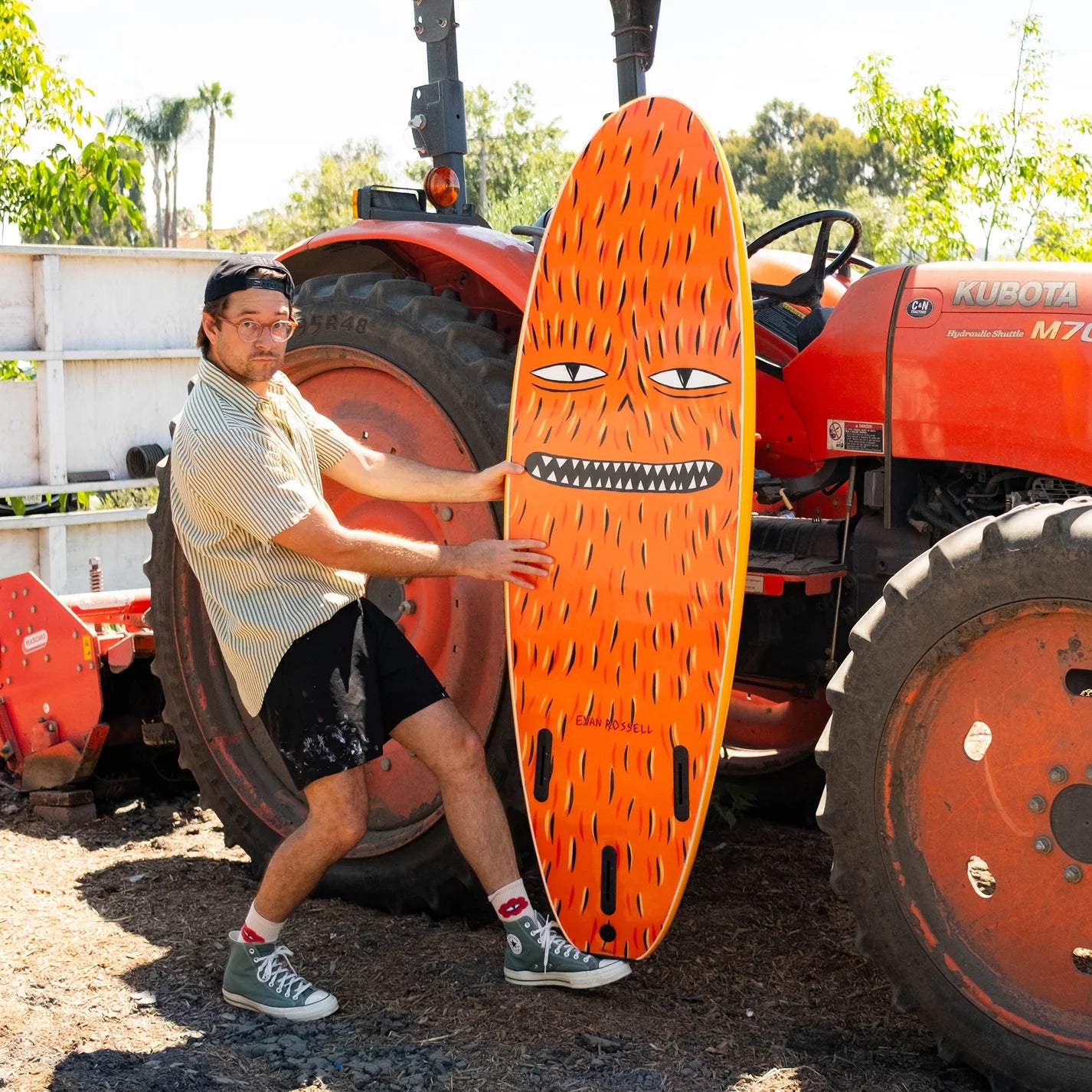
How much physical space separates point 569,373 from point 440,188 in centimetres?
95

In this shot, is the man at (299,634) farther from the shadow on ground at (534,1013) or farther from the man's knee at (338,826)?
the shadow on ground at (534,1013)

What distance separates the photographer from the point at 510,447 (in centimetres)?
328

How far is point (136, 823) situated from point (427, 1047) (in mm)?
1858

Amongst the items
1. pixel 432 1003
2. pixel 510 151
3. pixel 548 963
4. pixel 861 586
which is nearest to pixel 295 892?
pixel 432 1003

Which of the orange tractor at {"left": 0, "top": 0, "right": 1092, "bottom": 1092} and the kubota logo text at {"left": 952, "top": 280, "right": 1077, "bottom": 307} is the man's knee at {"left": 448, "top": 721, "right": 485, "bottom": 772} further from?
the kubota logo text at {"left": 952, "top": 280, "right": 1077, "bottom": 307}

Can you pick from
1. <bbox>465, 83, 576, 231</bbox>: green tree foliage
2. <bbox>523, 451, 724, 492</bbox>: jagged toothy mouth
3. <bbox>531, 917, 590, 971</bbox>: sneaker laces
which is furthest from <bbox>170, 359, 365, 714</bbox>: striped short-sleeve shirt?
<bbox>465, 83, 576, 231</bbox>: green tree foliage

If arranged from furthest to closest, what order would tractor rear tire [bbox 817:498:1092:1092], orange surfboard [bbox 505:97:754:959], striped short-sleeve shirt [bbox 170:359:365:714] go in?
orange surfboard [bbox 505:97:754:959], striped short-sleeve shirt [bbox 170:359:365:714], tractor rear tire [bbox 817:498:1092:1092]

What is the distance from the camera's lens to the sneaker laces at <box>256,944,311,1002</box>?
119 inches

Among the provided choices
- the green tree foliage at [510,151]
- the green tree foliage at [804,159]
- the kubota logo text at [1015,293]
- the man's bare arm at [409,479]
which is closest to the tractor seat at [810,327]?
A: the kubota logo text at [1015,293]

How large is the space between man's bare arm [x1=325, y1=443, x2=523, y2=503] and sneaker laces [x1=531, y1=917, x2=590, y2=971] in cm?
97

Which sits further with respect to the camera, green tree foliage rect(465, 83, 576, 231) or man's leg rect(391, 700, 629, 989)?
green tree foliage rect(465, 83, 576, 231)

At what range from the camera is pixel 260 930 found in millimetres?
3086

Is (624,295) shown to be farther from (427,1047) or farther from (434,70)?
(427,1047)

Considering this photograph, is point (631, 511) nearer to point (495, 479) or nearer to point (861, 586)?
point (495, 479)
